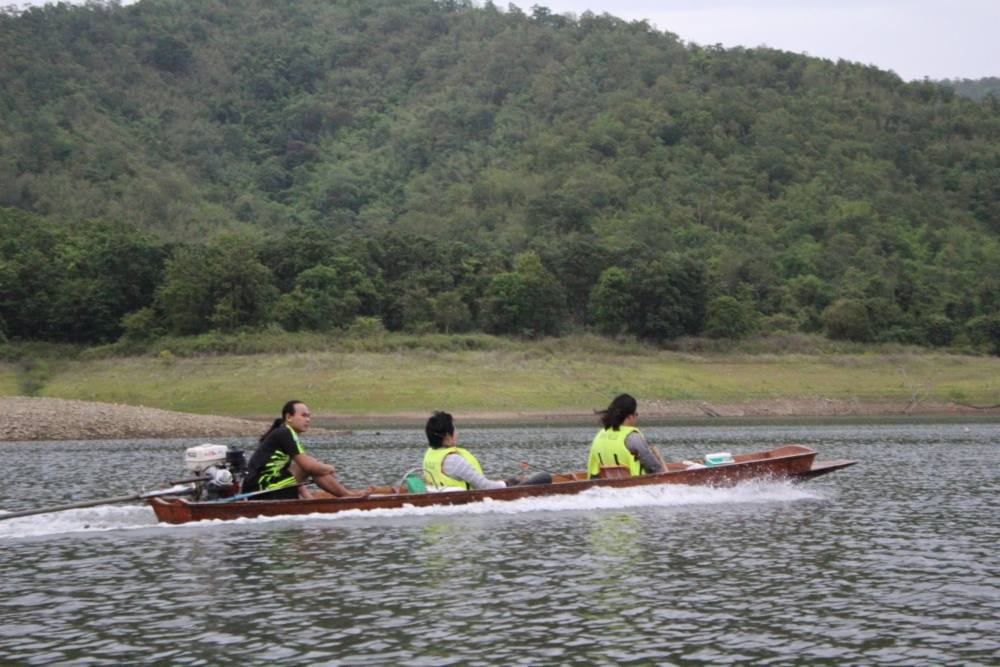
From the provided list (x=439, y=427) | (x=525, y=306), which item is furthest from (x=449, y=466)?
(x=525, y=306)

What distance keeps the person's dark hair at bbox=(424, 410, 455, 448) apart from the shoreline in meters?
34.9

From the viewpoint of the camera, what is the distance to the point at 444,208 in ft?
495

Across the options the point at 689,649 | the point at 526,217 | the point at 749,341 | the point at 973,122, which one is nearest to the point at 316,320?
the point at 749,341

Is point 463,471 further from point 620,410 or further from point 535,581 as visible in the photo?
point 535,581

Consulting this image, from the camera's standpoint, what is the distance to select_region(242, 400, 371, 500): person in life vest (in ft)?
72.9

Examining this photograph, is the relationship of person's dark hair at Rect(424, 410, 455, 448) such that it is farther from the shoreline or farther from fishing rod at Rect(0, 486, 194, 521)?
the shoreline

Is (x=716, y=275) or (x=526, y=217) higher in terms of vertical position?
(x=526, y=217)

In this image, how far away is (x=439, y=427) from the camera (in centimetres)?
2306

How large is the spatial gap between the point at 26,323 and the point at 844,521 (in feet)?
238

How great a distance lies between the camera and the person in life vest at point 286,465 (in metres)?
22.2

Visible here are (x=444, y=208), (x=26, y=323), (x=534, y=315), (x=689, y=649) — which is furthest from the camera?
(x=444, y=208)

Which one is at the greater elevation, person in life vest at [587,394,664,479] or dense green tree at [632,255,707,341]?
dense green tree at [632,255,707,341]

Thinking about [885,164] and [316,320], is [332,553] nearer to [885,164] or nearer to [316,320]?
[316,320]

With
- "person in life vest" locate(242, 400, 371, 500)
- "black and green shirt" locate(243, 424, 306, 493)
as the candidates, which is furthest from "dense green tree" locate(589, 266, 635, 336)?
"black and green shirt" locate(243, 424, 306, 493)
